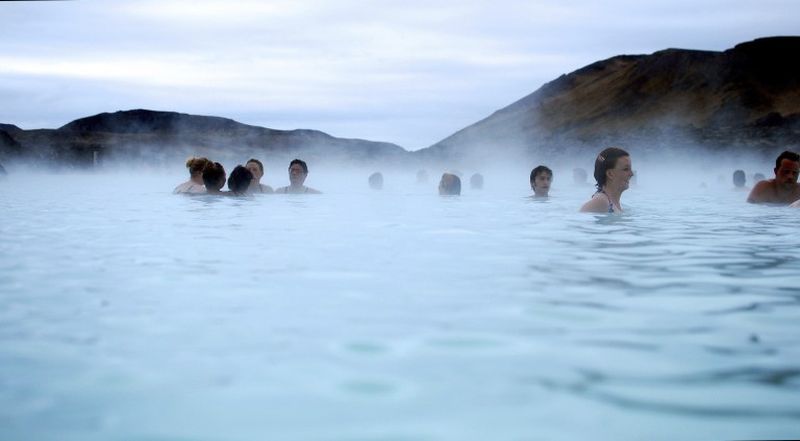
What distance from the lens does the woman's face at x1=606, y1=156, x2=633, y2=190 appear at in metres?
8.65

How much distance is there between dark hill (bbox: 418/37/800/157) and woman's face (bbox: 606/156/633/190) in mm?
61849

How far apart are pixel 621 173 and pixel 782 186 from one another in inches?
170

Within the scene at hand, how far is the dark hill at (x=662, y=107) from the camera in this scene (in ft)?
254

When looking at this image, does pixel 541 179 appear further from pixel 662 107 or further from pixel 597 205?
pixel 662 107

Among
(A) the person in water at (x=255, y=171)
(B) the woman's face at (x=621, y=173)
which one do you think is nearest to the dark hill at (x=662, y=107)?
(A) the person in water at (x=255, y=171)

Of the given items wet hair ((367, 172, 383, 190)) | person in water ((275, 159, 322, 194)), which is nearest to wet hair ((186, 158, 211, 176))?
person in water ((275, 159, 322, 194))

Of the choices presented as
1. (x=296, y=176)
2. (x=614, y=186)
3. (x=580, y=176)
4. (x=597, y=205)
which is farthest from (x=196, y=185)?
(x=580, y=176)

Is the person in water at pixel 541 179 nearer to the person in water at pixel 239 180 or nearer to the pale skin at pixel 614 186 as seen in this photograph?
the pale skin at pixel 614 186

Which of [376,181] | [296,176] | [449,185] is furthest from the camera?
[376,181]

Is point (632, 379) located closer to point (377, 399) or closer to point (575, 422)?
point (575, 422)

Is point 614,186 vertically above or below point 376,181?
above

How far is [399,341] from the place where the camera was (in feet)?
10.6

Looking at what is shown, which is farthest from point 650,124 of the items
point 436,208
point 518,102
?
point 436,208

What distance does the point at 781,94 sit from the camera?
284 feet
